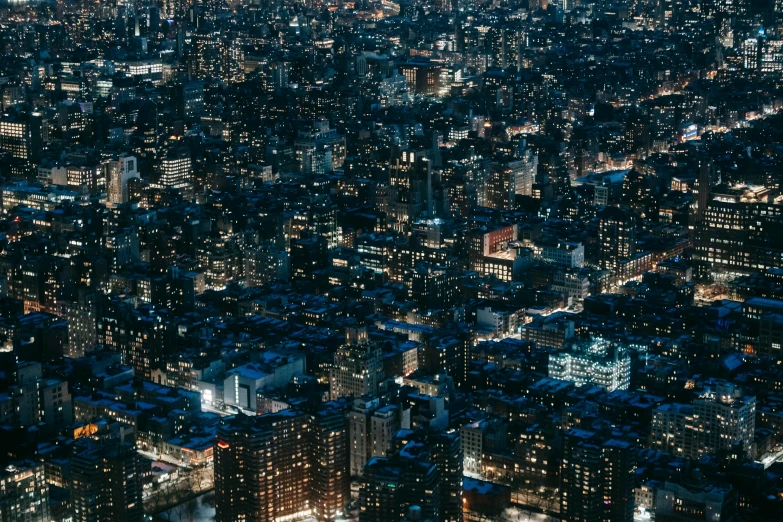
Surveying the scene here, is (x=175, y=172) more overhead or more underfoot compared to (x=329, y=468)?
more underfoot

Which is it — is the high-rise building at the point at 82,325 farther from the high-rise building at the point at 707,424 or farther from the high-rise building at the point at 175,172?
the high-rise building at the point at 175,172

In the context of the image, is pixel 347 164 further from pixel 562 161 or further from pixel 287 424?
pixel 287 424

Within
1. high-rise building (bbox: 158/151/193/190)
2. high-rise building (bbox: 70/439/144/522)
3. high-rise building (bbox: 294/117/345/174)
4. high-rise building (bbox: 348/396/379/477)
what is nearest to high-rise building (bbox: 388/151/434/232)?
high-rise building (bbox: 294/117/345/174)

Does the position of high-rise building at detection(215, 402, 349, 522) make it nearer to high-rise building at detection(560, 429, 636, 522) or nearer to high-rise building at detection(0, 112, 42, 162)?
high-rise building at detection(560, 429, 636, 522)

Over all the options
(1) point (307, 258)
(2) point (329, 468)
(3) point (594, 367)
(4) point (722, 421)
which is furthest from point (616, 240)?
(2) point (329, 468)

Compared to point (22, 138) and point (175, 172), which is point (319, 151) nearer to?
point (175, 172)

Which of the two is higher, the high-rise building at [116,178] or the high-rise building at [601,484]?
the high-rise building at [601,484]

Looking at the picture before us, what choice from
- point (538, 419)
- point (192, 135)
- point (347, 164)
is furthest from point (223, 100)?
point (538, 419)

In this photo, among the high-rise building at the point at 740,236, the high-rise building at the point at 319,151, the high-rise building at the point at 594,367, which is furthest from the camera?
the high-rise building at the point at 319,151

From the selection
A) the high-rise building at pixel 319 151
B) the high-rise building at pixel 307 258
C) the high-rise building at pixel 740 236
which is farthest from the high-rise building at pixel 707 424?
the high-rise building at pixel 319 151

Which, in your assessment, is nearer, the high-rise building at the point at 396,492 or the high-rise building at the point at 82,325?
the high-rise building at the point at 396,492
